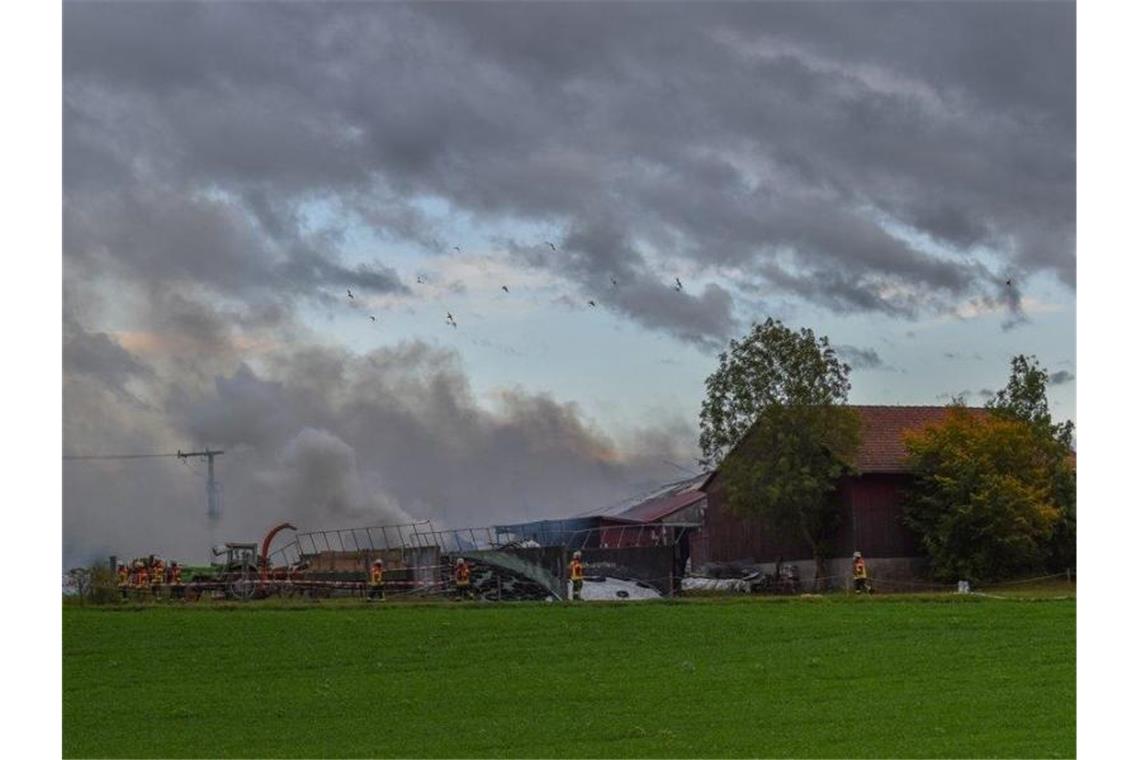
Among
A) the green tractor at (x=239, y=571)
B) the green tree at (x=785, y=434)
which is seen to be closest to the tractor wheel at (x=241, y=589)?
the green tractor at (x=239, y=571)

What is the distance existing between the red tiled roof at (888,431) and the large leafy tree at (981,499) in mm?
1313

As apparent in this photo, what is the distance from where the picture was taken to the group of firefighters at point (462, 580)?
47.6 meters

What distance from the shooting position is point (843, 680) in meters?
27.0

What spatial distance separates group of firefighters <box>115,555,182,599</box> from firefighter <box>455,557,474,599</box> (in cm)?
909

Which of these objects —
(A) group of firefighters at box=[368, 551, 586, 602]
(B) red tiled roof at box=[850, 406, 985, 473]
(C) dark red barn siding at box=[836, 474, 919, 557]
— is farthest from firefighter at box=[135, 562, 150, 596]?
(B) red tiled roof at box=[850, 406, 985, 473]

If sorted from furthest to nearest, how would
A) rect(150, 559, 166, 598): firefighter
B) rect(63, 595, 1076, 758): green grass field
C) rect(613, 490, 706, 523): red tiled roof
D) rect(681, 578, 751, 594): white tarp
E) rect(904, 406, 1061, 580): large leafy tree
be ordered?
1. rect(613, 490, 706, 523): red tiled roof
2. rect(681, 578, 751, 594): white tarp
3. rect(904, 406, 1061, 580): large leafy tree
4. rect(150, 559, 166, 598): firefighter
5. rect(63, 595, 1076, 758): green grass field

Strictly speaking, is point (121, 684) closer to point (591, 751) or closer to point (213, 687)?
point (213, 687)

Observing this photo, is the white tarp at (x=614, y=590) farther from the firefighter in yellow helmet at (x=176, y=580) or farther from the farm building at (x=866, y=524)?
the firefighter in yellow helmet at (x=176, y=580)

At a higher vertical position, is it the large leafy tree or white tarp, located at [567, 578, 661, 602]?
the large leafy tree

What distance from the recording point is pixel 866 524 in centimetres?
5856

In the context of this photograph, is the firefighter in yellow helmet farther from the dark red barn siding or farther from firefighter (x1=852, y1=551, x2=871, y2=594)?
the dark red barn siding

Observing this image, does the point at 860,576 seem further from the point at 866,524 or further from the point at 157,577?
the point at 157,577

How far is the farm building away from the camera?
5838cm
